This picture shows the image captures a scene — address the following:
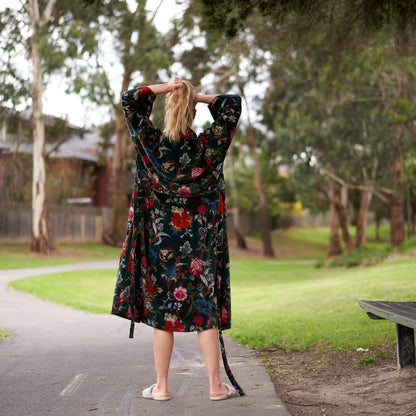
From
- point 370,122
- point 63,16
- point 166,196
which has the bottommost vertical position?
point 166,196

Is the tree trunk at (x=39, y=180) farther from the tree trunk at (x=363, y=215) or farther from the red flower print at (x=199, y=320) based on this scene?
the red flower print at (x=199, y=320)

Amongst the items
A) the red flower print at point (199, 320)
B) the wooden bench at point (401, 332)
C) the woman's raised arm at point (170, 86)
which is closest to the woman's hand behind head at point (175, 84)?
the woman's raised arm at point (170, 86)

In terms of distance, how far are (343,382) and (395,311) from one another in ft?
2.17

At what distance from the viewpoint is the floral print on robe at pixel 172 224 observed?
389 cm

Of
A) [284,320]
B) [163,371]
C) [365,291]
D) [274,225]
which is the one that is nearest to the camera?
[163,371]

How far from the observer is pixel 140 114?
12.8 ft

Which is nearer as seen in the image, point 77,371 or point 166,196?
point 166,196

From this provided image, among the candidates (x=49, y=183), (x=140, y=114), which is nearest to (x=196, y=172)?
(x=140, y=114)

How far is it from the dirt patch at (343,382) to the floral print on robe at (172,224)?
82cm

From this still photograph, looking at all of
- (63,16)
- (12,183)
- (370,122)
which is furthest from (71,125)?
(370,122)

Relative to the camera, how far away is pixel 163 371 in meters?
3.90

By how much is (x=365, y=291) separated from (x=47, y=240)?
63.0 ft

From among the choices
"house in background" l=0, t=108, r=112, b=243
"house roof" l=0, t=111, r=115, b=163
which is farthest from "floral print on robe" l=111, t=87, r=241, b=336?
"house roof" l=0, t=111, r=115, b=163

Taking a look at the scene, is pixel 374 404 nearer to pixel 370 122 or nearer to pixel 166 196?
pixel 166 196
